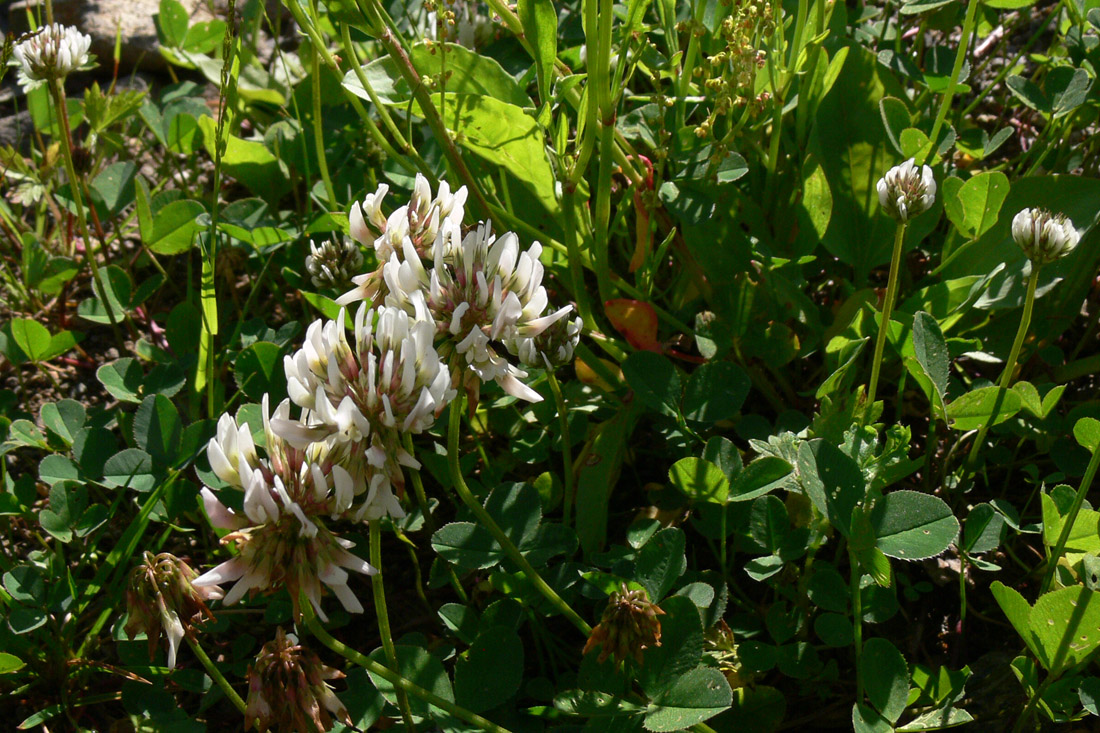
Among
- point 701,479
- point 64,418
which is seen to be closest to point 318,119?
point 64,418

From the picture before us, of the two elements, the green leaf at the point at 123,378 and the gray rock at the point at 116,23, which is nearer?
the green leaf at the point at 123,378

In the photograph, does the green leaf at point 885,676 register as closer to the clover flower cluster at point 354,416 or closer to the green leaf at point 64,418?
the clover flower cluster at point 354,416

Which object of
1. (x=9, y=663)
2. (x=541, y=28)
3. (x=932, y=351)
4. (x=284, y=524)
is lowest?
(x=9, y=663)

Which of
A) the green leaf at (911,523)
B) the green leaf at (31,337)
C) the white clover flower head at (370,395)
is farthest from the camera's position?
the green leaf at (31,337)

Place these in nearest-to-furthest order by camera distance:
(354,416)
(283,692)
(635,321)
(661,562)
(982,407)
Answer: (354,416), (283,692), (661,562), (982,407), (635,321)

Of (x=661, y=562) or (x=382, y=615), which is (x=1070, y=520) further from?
(x=382, y=615)

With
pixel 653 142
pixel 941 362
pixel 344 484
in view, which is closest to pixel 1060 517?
pixel 941 362

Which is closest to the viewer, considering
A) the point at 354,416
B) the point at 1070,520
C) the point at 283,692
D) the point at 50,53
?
the point at 354,416

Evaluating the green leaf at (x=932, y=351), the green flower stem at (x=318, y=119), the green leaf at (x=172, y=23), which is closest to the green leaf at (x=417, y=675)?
the green leaf at (x=932, y=351)
